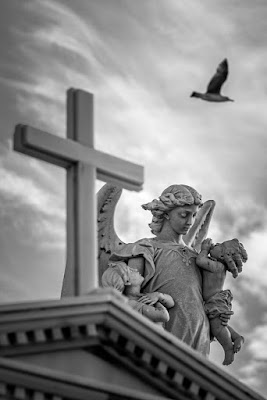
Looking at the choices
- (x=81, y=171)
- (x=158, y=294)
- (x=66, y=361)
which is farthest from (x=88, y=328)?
(x=158, y=294)

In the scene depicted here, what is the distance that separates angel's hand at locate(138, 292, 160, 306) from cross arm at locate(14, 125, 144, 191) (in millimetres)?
3015

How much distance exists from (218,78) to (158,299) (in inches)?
119

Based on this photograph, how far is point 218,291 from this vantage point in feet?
61.6

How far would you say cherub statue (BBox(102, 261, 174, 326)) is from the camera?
57.1 ft

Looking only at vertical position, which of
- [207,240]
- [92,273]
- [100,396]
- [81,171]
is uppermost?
[207,240]

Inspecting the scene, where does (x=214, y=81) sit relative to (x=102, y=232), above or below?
above

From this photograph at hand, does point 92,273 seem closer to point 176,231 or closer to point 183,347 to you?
point 183,347

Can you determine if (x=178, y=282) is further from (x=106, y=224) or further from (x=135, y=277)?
(x=106, y=224)

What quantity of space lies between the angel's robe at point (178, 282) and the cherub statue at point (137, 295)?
0.20 metres

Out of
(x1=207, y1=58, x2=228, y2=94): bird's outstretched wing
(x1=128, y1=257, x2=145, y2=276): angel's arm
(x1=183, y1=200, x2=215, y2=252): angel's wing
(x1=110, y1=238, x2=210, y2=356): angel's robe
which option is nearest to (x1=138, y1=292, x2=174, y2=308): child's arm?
(x1=110, y1=238, x2=210, y2=356): angel's robe

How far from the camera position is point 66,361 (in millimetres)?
13586

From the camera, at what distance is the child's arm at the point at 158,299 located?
17656 millimetres

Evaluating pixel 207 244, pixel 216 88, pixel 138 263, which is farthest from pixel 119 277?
pixel 216 88

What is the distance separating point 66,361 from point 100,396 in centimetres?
45
